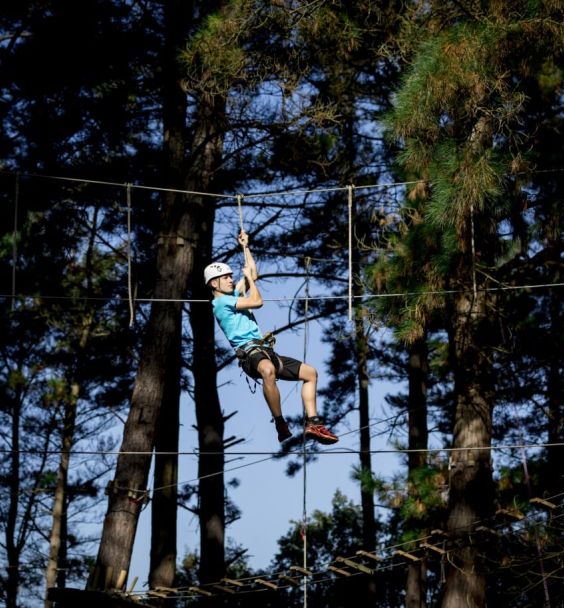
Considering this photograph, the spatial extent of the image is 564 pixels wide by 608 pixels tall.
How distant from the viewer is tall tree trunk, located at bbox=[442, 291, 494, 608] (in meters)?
8.08

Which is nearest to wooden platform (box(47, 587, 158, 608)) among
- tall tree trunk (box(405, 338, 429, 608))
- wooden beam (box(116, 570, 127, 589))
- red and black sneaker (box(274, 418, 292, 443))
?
wooden beam (box(116, 570, 127, 589))

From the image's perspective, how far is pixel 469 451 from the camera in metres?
8.55

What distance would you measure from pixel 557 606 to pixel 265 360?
14.2ft

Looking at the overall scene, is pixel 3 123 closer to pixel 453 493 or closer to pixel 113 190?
pixel 113 190

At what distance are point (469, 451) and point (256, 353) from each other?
2.45m

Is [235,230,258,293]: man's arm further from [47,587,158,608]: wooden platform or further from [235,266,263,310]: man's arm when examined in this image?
[47,587,158,608]: wooden platform

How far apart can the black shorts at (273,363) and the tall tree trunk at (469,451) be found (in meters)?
1.74

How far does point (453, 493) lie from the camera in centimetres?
841

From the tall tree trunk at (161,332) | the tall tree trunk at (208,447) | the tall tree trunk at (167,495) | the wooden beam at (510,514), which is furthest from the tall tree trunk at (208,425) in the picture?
the wooden beam at (510,514)

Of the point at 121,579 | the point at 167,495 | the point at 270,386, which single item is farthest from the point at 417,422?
the point at 270,386

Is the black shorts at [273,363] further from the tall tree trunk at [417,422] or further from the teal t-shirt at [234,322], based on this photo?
the tall tree trunk at [417,422]

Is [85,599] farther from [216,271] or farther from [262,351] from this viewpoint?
[216,271]

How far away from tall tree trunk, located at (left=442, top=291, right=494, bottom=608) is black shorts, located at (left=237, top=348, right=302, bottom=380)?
5.70 feet

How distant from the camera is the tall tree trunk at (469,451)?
808 cm
